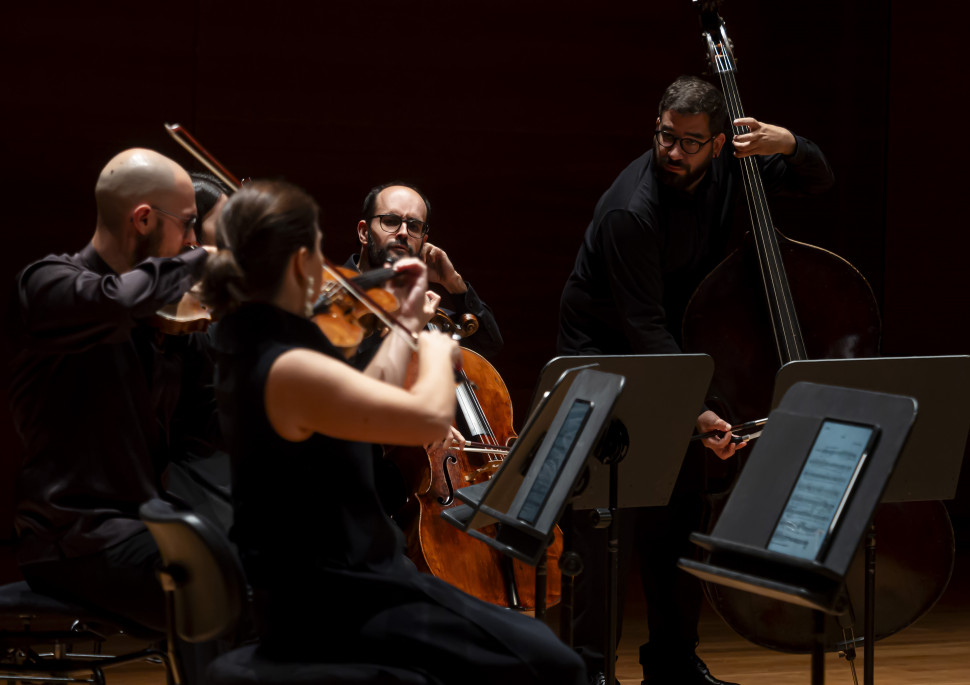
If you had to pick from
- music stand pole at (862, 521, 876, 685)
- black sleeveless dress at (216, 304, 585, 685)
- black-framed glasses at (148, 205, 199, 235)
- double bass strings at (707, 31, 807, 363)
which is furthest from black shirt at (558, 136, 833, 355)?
black sleeveless dress at (216, 304, 585, 685)

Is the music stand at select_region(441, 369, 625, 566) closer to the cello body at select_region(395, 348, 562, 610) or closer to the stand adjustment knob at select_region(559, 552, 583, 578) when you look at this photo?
the stand adjustment knob at select_region(559, 552, 583, 578)

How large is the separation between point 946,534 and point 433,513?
114cm

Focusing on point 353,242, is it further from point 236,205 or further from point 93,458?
point 236,205

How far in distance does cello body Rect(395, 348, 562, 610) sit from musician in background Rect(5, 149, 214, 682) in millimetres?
607

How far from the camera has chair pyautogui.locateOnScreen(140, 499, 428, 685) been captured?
154 centimetres

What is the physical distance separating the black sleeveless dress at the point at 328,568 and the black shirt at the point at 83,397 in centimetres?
40

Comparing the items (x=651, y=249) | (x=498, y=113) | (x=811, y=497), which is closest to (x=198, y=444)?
(x=651, y=249)

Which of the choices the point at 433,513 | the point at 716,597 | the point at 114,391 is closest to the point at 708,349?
the point at 716,597

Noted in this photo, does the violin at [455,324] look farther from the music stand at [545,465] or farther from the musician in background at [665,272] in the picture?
the music stand at [545,465]

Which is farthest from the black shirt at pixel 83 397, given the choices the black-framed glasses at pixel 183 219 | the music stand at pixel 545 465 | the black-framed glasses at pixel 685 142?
the black-framed glasses at pixel 685 142

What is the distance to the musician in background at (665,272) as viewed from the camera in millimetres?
2729

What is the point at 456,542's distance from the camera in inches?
102

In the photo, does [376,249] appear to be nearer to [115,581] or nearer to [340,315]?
[340,315]

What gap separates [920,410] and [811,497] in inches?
27.4
